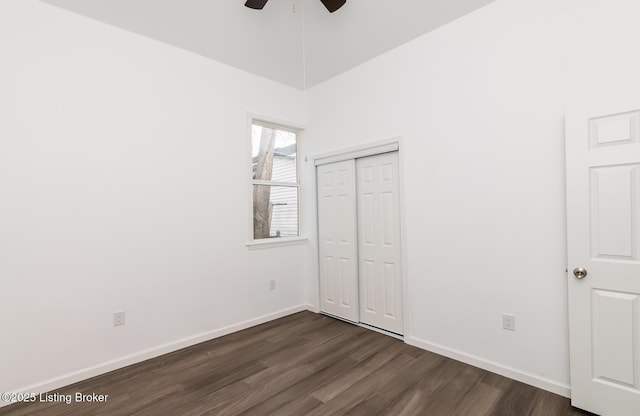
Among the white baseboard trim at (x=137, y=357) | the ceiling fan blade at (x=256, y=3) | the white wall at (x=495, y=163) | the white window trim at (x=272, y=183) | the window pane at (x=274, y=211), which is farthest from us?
the window pane at (x=274, y=211)

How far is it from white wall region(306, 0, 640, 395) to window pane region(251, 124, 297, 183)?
54.1 inches

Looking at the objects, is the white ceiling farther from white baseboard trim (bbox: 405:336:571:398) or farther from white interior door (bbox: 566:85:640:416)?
white baseboard trim (bbox: 405:336:571:398)

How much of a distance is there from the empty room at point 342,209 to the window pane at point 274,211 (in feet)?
0.75

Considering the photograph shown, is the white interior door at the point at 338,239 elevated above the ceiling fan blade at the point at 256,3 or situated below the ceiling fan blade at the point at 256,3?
below

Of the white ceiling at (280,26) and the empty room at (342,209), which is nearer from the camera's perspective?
the empty room at (342,209)

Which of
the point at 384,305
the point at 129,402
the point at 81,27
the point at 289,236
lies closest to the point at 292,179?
the point at 289,236

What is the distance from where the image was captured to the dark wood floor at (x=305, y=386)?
2.00 m

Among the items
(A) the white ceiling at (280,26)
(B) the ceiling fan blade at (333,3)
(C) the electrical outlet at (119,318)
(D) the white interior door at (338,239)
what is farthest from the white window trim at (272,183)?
(B) the ceiling fan blade at (333,3)

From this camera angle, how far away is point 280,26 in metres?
3.07

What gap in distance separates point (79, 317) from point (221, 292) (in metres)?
1.20

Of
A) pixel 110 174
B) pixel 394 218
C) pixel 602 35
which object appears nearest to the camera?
pixel 602 35

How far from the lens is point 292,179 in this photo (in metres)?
4.06

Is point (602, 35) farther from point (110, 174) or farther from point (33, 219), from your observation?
point (33, 219)

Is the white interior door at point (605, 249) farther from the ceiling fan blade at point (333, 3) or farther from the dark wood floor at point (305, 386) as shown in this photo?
the ceiling fan blade at point (333, 3)
